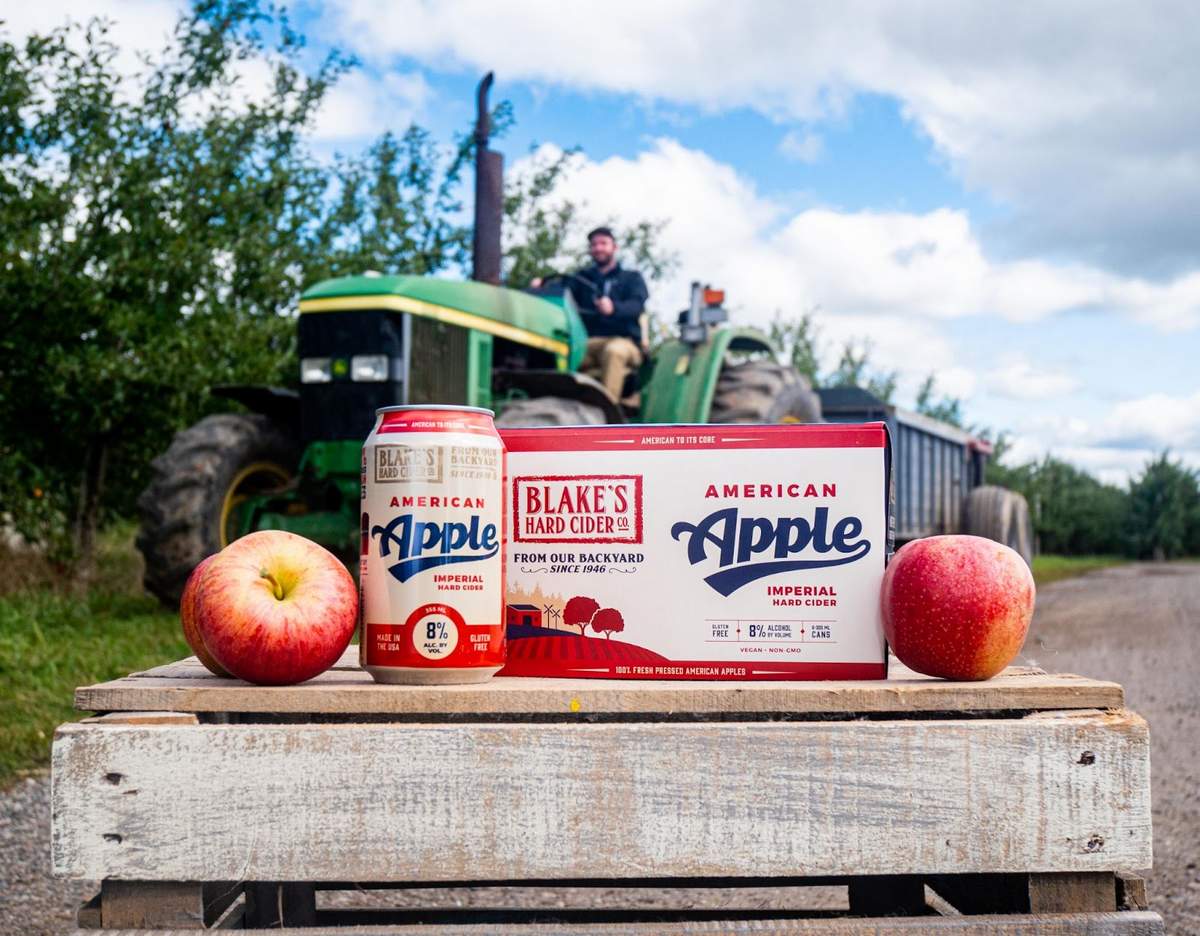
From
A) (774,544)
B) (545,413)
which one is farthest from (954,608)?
(545,413)

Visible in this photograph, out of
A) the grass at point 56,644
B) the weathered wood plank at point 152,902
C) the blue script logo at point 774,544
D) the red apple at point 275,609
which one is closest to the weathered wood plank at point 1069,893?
the blue script logo at point 774,544

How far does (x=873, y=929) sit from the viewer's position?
1.53m

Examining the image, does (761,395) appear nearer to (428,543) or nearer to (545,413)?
(545,413)

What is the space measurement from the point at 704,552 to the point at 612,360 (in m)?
5.68

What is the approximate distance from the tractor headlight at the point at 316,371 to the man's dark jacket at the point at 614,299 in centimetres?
168

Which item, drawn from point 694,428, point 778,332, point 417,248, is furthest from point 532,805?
point 778,332

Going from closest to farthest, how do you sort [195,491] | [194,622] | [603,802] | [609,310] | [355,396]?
[603,802] → [194,622] → [355,396] → [195,491] → [609,310]

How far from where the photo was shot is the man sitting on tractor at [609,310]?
24.1 ft

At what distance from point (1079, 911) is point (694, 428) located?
0.77 metres

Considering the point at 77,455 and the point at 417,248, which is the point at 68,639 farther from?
the point at 417,248

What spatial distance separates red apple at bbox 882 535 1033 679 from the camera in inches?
62.5

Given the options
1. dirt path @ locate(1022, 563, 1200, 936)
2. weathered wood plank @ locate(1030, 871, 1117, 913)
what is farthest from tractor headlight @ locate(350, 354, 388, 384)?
weathered wood plank @ locate(1030, 871, 1117, 913)

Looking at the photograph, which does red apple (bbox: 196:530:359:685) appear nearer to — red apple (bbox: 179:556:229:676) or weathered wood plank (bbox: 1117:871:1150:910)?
red apple (bbox: 179:556:229:676)

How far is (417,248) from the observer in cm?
1358
